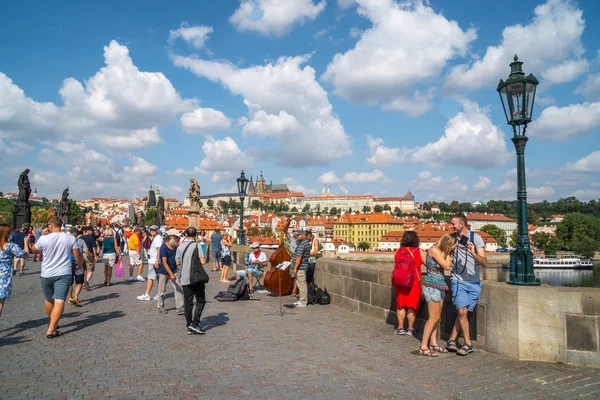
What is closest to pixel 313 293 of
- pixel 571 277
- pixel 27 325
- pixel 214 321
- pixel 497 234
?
pixel 214 321

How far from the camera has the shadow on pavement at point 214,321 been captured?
23.5 ft

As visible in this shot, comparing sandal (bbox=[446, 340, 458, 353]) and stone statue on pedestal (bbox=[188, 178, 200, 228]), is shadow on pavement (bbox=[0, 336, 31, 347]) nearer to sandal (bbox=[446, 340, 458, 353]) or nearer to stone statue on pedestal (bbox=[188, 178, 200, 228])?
sandal (bbox=[446, 340, 458, 353])

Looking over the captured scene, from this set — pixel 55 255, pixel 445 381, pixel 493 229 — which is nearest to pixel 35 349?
Result: pixel 55 255

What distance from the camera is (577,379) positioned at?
4473 millimetres

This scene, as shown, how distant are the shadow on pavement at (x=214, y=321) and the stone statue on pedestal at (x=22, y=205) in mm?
17288

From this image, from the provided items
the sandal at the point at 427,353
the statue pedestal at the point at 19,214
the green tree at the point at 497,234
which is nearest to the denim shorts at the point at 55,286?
the sandal at the point at 427,353

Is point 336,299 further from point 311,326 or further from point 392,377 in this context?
point 392,377

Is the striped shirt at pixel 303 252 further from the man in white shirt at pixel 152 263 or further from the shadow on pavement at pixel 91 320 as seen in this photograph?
the shadow on pavement at pixel 91 320

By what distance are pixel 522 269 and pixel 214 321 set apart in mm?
4943

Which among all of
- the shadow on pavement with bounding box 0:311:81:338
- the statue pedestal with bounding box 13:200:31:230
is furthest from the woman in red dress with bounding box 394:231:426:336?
the statue pedestal with bounding box 13:200:31:230

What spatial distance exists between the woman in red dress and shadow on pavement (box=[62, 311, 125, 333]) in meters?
4.96

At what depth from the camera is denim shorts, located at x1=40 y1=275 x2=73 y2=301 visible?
6332 millimetres

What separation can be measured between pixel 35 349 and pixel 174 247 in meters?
3.38

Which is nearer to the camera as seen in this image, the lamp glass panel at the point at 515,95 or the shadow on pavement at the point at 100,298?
the lamp glass panel at the point at 515,95
